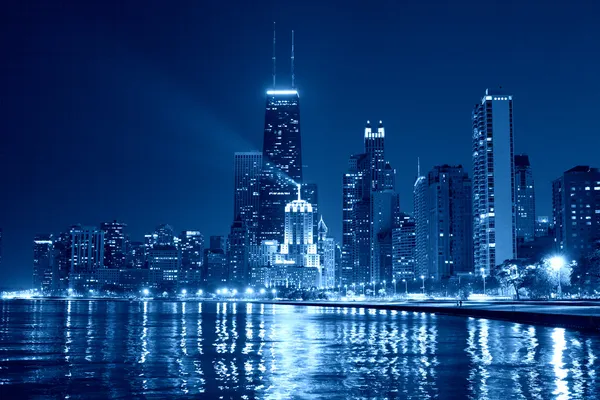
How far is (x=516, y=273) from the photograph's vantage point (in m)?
179

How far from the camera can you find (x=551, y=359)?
35.2 metres

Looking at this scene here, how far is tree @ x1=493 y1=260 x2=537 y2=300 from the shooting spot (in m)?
162

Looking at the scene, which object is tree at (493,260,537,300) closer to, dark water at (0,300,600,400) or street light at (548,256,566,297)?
street light at (548,256,566,297)

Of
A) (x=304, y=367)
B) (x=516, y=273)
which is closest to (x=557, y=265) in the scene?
(x=516, y=273)

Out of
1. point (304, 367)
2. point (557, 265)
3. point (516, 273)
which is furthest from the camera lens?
point (516, 273)

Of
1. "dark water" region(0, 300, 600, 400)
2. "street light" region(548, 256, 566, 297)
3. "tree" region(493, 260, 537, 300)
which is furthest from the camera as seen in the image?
"tree" region(493, 260, 537, 300)

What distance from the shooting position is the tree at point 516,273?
6368 inches

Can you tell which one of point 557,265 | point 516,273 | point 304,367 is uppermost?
point 557,265

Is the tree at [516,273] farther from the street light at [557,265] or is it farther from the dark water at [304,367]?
the dark water at [304,367]

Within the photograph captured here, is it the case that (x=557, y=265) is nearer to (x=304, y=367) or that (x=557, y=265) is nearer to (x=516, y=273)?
(x=516, y=273)

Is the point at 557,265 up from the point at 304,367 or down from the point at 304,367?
up

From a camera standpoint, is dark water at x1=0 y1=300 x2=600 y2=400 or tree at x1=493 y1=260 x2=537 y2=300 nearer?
dark water at x1=0 y1=300 x2=600 y2=400

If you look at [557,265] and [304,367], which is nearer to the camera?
[304,367]

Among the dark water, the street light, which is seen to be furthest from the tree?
the dark water
